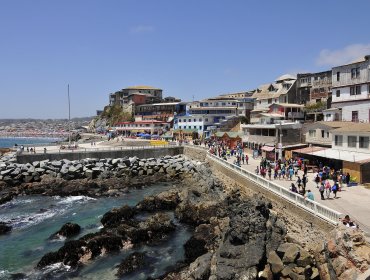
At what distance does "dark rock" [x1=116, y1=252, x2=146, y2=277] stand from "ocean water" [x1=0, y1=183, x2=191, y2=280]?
0.37m

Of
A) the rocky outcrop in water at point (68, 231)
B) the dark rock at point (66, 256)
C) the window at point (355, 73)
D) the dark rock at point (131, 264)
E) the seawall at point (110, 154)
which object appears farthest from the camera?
the seawall at point (110, 154)

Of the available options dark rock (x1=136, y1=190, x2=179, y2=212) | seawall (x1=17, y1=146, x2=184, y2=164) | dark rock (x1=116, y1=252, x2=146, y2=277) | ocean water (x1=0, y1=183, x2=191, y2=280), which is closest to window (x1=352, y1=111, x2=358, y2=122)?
dark rock (x1=136, y1=190, x2=179, y2=212)

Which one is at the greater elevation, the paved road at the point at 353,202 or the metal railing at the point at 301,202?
the metal railing at the point at 301,202

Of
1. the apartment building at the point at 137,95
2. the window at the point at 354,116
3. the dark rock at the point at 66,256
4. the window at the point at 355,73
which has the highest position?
the apartment building at the point at 137,95

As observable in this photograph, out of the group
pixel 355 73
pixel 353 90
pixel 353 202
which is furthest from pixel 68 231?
pixel 355 73

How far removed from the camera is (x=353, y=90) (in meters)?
38.7

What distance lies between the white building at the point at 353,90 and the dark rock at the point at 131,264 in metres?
30.5

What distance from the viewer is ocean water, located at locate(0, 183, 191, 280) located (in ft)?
58.3

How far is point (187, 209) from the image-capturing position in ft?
86.8

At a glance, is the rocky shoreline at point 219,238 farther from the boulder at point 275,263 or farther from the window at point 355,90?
the window at point 355,90

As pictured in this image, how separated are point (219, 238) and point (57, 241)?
10.8 metres

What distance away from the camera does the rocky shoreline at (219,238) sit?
44.4 ft

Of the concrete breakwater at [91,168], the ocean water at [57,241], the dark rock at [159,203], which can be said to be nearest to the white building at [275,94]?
the concrete breakwater at [91,168]

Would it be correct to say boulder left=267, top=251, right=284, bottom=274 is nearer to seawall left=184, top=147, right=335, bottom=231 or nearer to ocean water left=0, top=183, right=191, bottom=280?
seawall left=184, top=147, right=335, bottom=231
